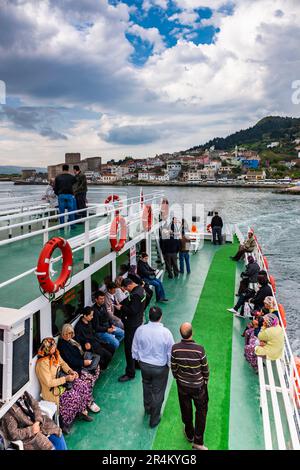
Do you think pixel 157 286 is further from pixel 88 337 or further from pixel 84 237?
pixel 88 337

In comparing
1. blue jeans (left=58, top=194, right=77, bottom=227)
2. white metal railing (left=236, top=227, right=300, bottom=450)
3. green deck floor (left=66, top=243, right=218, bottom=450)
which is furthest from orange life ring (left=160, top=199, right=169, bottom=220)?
white metal railing (left=236, top=227, right=300, bottom=450)

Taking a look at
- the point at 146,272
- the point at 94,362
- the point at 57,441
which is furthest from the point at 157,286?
the point at 57,441

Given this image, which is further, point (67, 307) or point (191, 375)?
point (67, 307)

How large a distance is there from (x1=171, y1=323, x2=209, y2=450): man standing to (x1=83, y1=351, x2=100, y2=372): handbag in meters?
1.35

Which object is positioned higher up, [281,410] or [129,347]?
[129,347]

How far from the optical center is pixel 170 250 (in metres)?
9.05

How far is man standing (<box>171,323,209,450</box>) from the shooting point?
336 centimetres

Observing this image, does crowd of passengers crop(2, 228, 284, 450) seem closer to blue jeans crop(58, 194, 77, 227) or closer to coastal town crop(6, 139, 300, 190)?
blue jeans crop(58, 194, 77, 227)

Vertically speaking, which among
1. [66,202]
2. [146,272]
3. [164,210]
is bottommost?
[146,272]

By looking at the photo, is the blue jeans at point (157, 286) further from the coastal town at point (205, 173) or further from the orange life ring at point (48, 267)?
the coastal town at point (205, 173)

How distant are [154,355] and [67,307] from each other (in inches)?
65.9

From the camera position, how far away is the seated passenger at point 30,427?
3094 millimetres

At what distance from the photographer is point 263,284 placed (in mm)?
6281

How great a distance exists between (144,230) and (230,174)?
467 ft
